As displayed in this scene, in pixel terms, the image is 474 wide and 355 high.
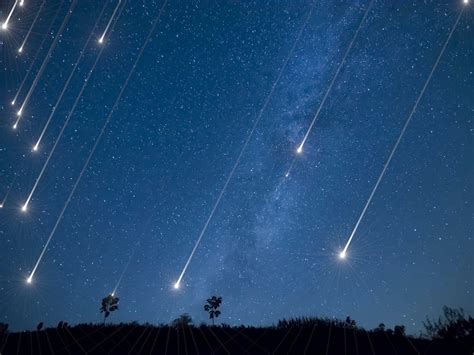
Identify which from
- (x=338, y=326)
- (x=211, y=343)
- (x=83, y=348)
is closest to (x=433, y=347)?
(x=338, y=326)

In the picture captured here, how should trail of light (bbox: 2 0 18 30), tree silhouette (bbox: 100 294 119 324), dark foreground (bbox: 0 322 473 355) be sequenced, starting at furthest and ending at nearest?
tree silhouette (bbox: 100 294 119 324)
dark foreground (bbox: 0 322 473 355)
trail of light (bbox: 2 0 18 30)

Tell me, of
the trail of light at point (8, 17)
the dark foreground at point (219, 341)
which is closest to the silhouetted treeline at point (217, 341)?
the dark foreground at point (219, 341)

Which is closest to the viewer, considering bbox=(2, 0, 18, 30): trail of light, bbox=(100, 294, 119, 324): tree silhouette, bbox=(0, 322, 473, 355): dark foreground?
bbox=(2, 0, 18, 30): trail of light

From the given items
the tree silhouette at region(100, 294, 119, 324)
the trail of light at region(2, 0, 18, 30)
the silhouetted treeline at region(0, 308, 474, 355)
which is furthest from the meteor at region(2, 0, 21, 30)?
the tree silhouette at region(100, 294, 119, 324)

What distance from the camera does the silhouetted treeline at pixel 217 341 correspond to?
1232cm

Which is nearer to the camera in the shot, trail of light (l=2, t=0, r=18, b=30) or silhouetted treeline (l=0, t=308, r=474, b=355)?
trail of light (l=2, t=0, r=18, b=30)

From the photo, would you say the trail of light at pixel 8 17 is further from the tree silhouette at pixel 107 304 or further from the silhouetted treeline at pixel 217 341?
the tree silhouette at pixel 107 304

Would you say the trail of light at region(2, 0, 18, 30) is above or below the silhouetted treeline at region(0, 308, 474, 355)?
above

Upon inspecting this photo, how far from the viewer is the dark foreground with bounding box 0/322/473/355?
12.3 meters

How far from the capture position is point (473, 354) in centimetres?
1297

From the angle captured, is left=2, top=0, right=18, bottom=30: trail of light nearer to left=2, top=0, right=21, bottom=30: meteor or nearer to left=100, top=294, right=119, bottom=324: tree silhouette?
left=2, top=0, right=21, bottom=30: meteor

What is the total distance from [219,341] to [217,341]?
1390 millimetres

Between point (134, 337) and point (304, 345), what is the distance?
6.33 metres

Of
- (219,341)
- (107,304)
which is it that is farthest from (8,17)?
(107,304)
